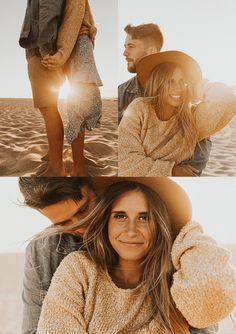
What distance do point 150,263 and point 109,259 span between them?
5.9 inches

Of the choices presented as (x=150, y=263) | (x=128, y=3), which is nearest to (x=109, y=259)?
(x=150, y=263)

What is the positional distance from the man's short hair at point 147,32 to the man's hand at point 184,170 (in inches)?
17.9

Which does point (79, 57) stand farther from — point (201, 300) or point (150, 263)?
point (201, 300)

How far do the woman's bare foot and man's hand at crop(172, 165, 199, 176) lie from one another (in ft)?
1.09

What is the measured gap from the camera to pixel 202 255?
1738mm

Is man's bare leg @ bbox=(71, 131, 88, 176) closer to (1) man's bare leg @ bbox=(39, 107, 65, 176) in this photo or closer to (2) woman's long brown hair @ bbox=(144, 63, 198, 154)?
(1) man's bare leg @ bbox=(39, 107, 65, 176)

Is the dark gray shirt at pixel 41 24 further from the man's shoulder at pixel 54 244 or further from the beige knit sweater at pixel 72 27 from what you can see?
the man's shoulder at pixel 54 244

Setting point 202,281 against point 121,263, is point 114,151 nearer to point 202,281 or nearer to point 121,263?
point 121,263

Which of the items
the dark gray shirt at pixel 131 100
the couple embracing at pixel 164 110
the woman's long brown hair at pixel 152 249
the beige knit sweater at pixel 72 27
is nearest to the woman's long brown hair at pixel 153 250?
the woman's long brown hair at pixel 152 249

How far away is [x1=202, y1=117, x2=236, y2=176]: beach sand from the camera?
1896 mm

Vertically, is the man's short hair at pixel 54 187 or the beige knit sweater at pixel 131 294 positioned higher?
the man's short hair at pixel 54 187

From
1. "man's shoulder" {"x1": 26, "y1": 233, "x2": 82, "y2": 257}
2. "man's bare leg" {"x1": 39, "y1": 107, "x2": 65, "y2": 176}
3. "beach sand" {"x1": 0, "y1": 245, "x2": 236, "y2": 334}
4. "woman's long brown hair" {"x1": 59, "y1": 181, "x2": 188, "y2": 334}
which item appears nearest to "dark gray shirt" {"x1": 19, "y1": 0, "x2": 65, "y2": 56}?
"man's bare leg" {"x1": 39, "y1": 107, "x2": 65, "y2": 176}

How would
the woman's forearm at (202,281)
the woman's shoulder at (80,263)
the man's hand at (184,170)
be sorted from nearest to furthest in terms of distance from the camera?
the woman's forearm at (202,281), the woman's shoulder at (80,263), the man's hand at (184,170)

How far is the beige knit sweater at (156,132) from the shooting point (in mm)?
1878
